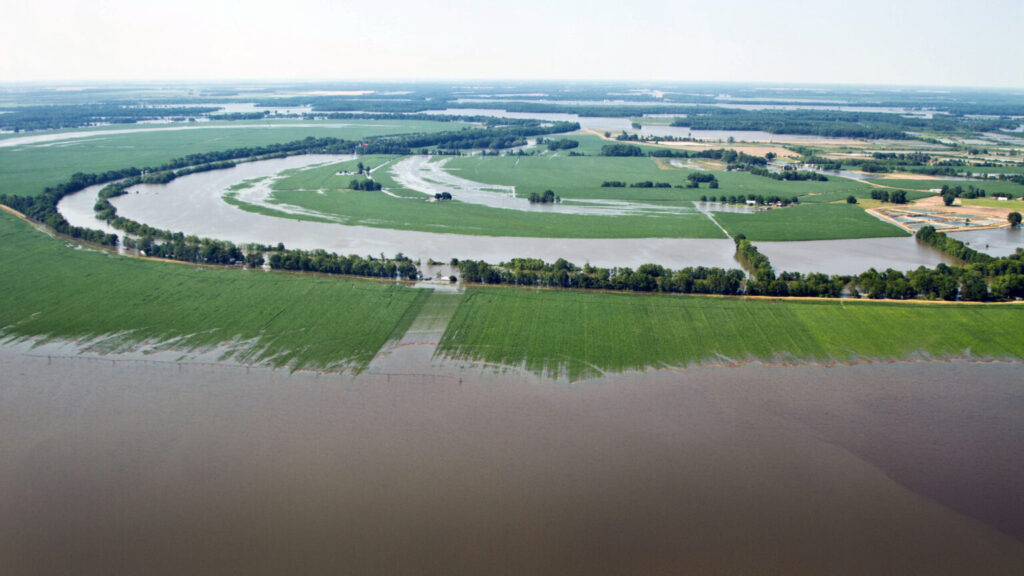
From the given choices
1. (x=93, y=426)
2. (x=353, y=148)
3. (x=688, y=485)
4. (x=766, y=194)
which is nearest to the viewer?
(x=688, y=485)

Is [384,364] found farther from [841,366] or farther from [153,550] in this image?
[841,366]

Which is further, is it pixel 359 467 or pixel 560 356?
pixel 560 356

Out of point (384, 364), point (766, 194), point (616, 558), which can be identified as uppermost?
point (766, 194)

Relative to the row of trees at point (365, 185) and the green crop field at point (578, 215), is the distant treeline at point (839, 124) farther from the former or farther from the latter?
the row of trees at point (365, 185)

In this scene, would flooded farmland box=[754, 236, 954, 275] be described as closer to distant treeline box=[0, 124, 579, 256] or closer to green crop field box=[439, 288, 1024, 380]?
green crop field box=[439, 288, 1024, 380]

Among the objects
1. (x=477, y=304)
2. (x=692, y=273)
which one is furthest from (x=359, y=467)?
(x=692, y=273)

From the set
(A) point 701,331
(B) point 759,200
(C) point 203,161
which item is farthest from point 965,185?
(C) point 203,161

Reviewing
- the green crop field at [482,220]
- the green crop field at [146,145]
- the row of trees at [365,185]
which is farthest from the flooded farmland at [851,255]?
the green crop field at [146,145]

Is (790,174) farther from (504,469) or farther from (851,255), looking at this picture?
(504,469)
